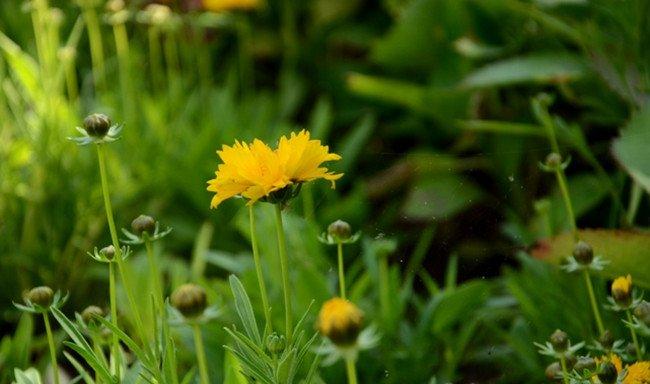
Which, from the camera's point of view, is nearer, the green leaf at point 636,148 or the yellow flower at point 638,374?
Result: the yellow flower at point 638,374

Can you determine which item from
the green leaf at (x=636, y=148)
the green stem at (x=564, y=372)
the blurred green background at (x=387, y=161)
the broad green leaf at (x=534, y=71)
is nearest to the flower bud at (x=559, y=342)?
the green stem at (x=564, y=372)

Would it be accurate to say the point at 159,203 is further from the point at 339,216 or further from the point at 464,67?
the point at 464,67

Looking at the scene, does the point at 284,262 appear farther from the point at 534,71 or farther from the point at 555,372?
the point at 534,71

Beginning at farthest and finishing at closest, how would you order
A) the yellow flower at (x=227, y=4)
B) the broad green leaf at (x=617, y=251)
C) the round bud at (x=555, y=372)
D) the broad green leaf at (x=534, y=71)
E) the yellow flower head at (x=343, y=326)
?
the yellow flower at (x=227, y=4) < the broad green leaf at (x=534, y=71) < the broad green leaf at (x=617, y=251) < the round bud at (x=555, y=372) < the yellow flower head at (x=343, y=326)

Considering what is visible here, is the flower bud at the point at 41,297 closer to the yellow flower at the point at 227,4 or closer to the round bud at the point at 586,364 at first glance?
the round bud at the point at 586,364

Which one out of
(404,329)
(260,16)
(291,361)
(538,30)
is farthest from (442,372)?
(260,16)

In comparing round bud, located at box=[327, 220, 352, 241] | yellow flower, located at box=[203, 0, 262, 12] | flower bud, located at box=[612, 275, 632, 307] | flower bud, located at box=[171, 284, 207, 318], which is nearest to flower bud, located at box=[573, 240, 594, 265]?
flower bud, located at box=[612, 275, 632, 307]
